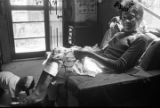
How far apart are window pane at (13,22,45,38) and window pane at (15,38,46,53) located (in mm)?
107

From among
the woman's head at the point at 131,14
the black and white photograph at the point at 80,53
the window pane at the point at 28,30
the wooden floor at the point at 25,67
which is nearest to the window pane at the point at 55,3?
the black and white photograph at the point at 80,53

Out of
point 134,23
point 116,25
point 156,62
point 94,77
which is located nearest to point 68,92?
point 94,77

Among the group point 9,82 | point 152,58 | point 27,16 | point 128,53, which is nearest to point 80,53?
point 128,53

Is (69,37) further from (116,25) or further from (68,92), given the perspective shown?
(68,92)

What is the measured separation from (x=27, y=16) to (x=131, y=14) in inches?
97.1

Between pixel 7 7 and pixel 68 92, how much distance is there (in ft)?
8.97

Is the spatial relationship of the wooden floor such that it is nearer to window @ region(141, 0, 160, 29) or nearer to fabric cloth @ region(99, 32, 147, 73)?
fabric cloth @ region(99, 32, 147, 73)

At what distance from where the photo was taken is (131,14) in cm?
184

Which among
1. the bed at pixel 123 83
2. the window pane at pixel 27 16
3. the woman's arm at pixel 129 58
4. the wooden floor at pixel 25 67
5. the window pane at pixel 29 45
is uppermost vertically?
the window pane at pixel 27 16

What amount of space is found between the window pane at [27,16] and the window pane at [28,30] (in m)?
0.10

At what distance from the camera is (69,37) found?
374 cm

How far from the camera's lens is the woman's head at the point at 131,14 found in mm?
1842

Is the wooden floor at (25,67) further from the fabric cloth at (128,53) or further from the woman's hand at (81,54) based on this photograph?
the fabric cloth at (128,53)

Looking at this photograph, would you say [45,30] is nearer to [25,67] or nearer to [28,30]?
[28,30]
